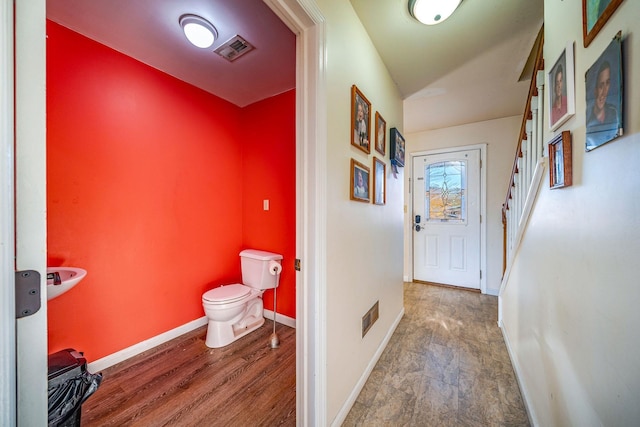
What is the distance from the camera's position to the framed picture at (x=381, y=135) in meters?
1.72

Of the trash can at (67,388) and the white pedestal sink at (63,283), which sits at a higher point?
the white pedestal sink at (63,283)

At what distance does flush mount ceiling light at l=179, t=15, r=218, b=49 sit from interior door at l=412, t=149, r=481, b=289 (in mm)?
2982

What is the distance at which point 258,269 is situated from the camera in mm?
2162

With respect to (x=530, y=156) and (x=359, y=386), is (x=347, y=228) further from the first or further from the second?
(x=530, y=156)

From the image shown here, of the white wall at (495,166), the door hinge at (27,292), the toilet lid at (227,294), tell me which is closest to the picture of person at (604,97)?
the door hinge at (27,292)

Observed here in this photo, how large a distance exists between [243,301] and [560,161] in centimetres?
213

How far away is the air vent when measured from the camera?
1.56 metres

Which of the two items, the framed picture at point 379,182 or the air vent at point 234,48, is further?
the framed picture at point 379,182

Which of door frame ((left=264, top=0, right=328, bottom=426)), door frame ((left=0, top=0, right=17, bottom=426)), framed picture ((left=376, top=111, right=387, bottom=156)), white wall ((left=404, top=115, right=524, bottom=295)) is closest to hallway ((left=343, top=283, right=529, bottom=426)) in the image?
door frame ((left=264, top=0, right=328, bottom=426))

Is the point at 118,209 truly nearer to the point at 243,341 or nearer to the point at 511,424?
the point at 243,341

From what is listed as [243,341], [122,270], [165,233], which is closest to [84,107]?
[165,233]

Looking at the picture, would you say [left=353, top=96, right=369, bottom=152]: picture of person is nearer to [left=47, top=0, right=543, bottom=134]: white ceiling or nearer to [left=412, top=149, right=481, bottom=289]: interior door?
[left=47, top=0, right=543, bottom=134]: white ceiling

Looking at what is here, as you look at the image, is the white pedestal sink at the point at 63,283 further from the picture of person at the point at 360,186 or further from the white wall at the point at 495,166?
the white wall at the point at 495,166

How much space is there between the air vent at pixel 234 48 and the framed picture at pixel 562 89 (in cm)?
171
